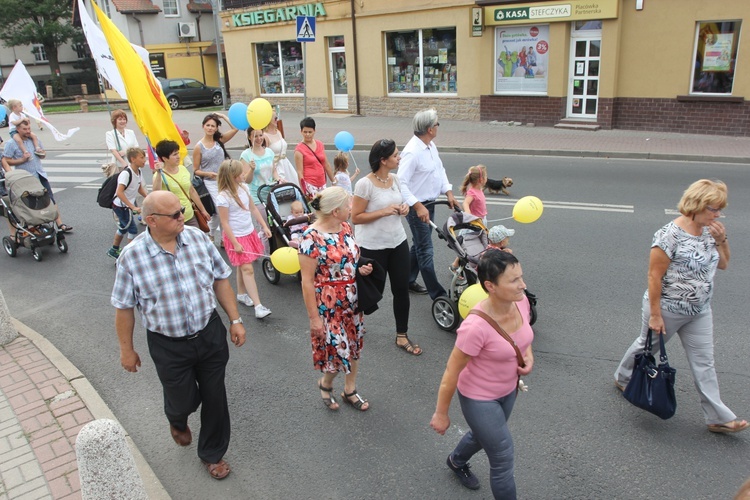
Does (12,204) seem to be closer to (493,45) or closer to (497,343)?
(497,343)

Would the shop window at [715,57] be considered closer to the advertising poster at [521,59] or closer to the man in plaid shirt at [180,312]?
the advertising poster at [521,59]

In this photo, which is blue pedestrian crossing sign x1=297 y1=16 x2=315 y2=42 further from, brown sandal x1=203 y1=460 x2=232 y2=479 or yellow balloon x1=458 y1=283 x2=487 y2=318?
brown sandal x1=203 y1=460 x2=232 y2=479

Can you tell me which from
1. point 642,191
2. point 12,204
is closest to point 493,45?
point 642,191

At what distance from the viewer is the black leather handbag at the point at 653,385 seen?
4121mm

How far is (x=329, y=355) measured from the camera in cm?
453

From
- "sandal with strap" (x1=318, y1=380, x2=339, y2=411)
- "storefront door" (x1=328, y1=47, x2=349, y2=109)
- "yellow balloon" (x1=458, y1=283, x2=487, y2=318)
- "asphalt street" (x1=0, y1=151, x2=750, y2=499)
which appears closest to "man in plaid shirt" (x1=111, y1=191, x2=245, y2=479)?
"asphalt street" (x1=0, y1=151, x2=750, y2=499)

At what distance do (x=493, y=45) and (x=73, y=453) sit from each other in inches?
683

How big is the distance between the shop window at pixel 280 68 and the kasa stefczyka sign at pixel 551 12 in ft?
30.4

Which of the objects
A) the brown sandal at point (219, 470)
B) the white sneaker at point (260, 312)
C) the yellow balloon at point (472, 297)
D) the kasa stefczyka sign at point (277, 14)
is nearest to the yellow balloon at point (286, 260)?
the white sneaker at point (260, 312)

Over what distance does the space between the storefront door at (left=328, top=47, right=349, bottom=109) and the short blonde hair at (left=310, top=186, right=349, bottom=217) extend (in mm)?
19767

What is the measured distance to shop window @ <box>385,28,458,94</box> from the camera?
65.9 ft

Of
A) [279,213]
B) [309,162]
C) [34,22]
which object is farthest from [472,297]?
[34,22]

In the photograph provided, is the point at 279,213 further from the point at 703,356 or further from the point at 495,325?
the point at 703,356

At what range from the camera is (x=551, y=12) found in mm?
16828
